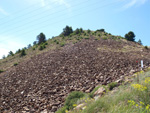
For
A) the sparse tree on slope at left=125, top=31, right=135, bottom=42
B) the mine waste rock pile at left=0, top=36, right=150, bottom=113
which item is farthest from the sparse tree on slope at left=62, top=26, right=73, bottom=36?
the mine waste rock pile at left=0, top=36, right=150, bottom=113

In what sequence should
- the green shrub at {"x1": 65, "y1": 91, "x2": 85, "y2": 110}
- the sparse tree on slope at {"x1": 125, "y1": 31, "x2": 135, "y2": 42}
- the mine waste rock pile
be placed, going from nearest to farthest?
the green shrub at {"x1": 65, "y1": 91, "x2": 85, "y2": 110}
the mine waste rock pile
the sparse tree on slope at {"x1": 125, "y1": 31, "x2": 135, "y2": 42}

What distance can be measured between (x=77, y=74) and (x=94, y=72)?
1.13 meters

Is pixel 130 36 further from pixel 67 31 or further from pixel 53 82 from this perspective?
pixel 53 82

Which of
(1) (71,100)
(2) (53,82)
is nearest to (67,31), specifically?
(2) (53,82)

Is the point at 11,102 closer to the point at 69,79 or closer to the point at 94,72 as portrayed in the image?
the point at 69,79

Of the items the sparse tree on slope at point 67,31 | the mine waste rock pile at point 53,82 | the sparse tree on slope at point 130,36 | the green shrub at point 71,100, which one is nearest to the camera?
the green shrub at point 71,100

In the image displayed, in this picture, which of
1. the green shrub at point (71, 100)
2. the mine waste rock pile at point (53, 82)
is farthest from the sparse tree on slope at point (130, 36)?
the green shrub at point (71, 100)

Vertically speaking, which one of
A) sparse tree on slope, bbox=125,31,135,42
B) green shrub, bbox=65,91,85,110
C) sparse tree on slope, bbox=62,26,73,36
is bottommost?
green shrub, bbox=65,91,85,110

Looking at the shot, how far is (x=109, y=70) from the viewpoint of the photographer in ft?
27.3

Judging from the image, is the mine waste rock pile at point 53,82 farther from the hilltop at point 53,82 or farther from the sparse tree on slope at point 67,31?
the sparse tree on slope at point 67,31

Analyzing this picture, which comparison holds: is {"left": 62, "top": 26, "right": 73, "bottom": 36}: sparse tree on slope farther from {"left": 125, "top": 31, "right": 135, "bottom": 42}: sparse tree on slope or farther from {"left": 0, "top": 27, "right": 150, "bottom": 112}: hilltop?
{"left": 0, "top": 27, "right": 150, "bottom": 112}: hilltop

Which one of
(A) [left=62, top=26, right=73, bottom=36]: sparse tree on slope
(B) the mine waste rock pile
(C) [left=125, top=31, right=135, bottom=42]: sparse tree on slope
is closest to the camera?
(B) the mine waste rock pile

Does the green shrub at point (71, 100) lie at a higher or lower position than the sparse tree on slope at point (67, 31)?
lower

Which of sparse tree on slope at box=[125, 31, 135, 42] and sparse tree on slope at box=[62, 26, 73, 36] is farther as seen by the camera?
sparse tree on slope at box=[62, 26, 73, 36]
